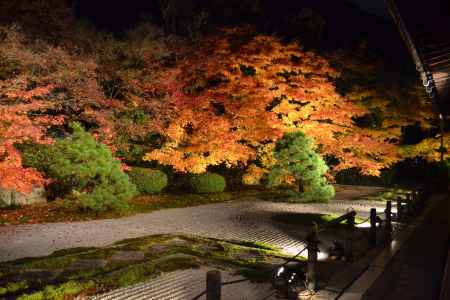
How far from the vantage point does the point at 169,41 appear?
18.2 m

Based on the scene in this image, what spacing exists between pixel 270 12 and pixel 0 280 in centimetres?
4026

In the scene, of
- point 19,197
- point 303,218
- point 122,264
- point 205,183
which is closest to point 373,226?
point 303,218

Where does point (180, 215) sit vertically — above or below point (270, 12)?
below

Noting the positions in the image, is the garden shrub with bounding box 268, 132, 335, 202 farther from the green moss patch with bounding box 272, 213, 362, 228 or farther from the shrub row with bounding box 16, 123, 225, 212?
the shrub row with bounding box 16, 123, 225, 212

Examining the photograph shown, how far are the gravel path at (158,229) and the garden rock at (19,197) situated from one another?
388 centimetres

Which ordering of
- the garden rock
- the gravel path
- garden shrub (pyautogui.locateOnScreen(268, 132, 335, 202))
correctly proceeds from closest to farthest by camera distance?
the gravel path → the garden rock → garden shrub (pyautogui.locateOnScreen(268, 132, 335, 202))

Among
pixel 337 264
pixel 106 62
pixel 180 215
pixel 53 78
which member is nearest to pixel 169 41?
pixel 106 62

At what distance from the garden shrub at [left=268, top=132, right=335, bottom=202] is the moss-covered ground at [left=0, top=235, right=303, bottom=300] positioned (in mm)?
7700

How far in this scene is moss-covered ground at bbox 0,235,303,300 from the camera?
5781 mm

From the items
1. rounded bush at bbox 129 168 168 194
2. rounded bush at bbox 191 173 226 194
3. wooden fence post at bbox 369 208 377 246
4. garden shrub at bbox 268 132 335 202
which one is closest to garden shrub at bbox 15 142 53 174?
rounded bush at bbox 129 168 168 194

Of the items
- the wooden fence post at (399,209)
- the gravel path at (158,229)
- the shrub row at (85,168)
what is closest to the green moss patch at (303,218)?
the gravel path at (158,229)

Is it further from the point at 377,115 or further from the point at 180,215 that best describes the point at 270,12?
the point at 180,215

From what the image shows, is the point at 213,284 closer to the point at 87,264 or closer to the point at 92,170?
the point at 87,264

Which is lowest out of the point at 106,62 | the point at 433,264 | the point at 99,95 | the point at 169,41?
the point at 433,264
